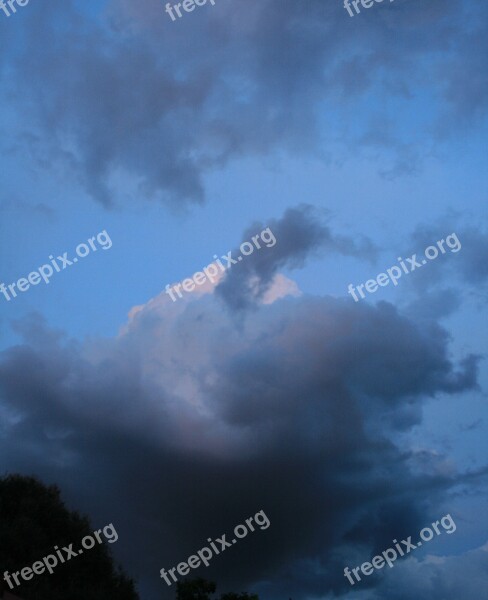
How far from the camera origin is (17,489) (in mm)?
42438

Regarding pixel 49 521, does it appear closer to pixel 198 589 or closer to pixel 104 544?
pixel 104 544

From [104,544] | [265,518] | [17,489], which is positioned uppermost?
[17,489]

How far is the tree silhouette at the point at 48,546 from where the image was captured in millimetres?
36469

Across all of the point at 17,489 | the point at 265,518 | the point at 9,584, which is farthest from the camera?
the point at 17,489

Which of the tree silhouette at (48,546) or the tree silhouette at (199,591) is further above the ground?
the tree silhouette at (48,546)

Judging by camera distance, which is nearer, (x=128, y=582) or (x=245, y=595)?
(x=245, y=595)

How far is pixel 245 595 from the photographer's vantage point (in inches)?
1419

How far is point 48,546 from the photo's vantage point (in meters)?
39.2

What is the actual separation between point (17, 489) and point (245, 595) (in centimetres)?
1673

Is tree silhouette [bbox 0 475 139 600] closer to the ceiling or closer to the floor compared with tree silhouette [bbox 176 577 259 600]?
closer to the ceiling

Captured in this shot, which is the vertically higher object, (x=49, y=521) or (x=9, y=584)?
(x=49, y=521)

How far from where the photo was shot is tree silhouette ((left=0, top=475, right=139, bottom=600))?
3647 centimetres

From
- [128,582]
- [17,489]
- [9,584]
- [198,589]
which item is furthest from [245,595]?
[17,489]

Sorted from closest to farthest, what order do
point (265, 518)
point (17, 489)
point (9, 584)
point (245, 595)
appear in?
point (9, 584), point (245, 595), point (265, 518), point (17, 489)
